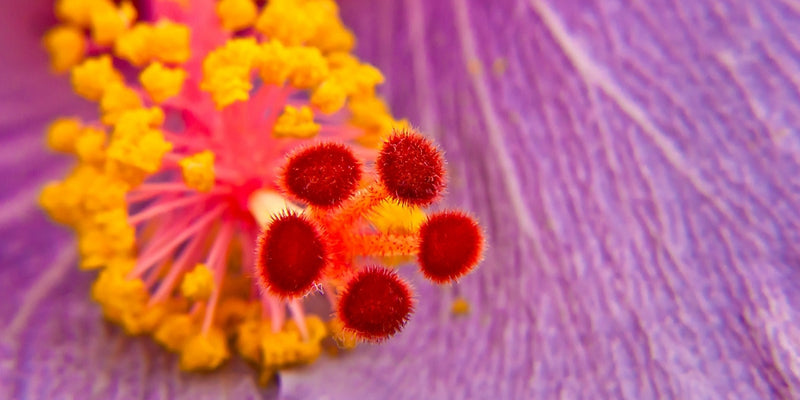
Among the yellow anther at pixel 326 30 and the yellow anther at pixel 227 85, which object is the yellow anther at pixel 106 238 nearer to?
the yellow anther at pixel 227 85

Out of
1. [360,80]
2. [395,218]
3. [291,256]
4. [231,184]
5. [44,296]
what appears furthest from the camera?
[44,296]

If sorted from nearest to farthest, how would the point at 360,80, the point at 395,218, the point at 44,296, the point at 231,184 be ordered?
1. the point at 395,218
2. the point at 231,184
3. the point at 360,80
4. the point at 44,296

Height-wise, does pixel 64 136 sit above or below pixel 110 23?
below

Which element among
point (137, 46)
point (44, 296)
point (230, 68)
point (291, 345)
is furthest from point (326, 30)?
point (44, 296)

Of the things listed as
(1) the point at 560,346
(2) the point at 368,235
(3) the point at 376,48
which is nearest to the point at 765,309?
(1) the point at 560,346

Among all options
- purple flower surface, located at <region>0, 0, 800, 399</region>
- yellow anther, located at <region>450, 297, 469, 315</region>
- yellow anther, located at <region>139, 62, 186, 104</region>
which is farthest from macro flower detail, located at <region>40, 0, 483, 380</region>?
yellow anther, located at <region>450, 297, 469, 315</region>

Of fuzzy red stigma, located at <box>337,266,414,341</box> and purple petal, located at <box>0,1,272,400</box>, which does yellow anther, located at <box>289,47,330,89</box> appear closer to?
fuzzy red stigma, located at <box>337,266,414,341</box>

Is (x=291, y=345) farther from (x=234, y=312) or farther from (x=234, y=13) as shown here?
(x=234, y=13)

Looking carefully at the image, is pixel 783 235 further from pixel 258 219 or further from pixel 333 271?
pixel 258 219
